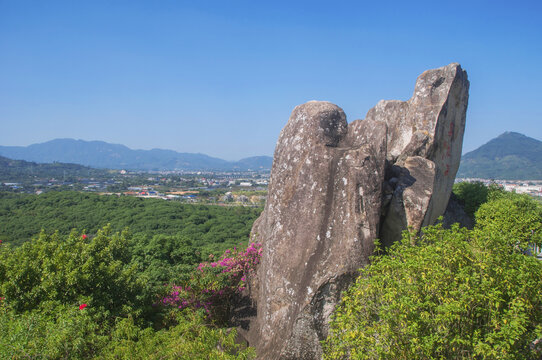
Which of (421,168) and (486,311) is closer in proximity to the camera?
(486,311)

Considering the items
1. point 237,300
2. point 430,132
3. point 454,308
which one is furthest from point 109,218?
point 454,308

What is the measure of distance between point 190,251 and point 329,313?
9313mm

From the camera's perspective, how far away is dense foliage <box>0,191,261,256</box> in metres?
54.0

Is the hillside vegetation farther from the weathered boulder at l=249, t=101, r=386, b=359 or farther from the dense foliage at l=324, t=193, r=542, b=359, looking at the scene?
the weathered boulder at l=249, t=101, r=386, b=359

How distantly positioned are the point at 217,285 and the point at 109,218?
190 feet

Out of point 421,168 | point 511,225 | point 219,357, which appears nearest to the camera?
point 219,357

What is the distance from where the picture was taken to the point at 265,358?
32.2 ft

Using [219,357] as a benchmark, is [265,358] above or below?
below

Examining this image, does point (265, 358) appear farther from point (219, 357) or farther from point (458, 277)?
point (458, 277)

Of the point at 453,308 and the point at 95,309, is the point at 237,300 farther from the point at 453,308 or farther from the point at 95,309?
the point at 453,308

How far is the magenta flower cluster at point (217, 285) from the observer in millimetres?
11953

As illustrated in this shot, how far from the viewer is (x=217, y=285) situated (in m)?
12.1

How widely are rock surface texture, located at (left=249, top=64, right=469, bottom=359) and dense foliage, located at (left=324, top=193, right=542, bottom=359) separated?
7.18ft

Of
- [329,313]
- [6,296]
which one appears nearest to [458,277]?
[329,313]
